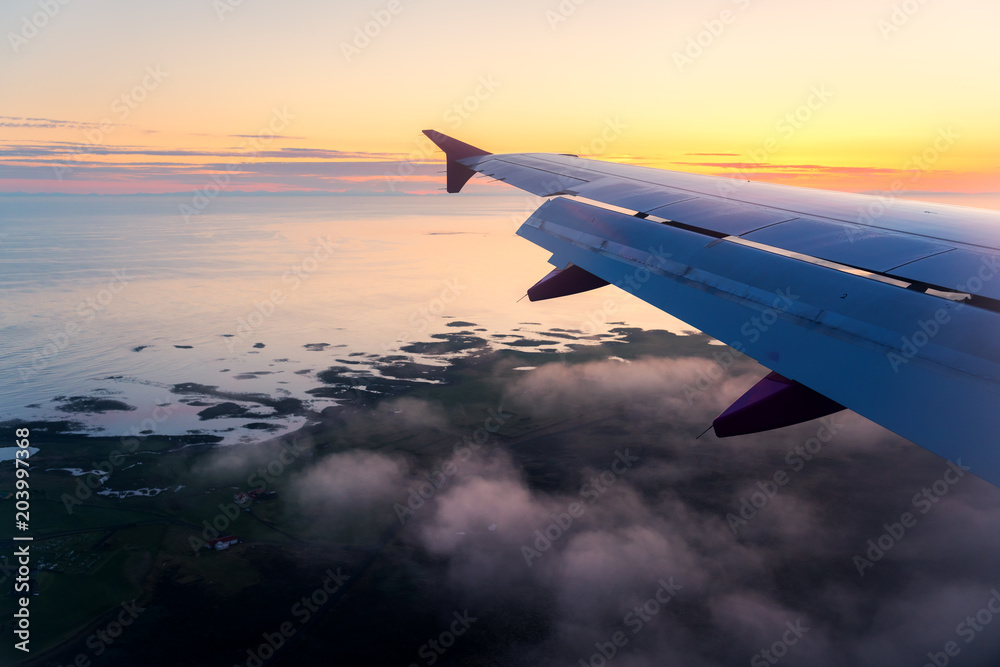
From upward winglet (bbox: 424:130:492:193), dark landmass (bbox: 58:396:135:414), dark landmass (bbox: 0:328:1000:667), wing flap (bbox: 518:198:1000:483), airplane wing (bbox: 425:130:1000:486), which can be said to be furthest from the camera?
dark landmass (bbox: 58:396:135:414)

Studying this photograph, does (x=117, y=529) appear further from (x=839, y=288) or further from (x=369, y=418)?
(x=839, y=288)

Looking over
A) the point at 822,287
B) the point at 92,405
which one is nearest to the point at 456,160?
the point at 822,287

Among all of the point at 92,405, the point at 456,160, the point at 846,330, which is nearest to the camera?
the point at 846,330

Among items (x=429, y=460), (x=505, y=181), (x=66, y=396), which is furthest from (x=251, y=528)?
(x=505, y=181)

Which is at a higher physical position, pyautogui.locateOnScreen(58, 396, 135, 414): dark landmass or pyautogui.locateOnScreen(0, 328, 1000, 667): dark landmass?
pyautogui.locateOnScreen(58, 396, 135, 414): dark landmass

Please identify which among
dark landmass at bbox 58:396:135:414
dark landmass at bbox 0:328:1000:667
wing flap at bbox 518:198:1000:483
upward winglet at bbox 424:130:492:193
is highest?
upward winglet at bbox 424:130:492:193

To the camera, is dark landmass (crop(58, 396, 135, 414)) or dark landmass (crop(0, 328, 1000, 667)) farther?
dark landmass (crop(58, 396, 135, 414))

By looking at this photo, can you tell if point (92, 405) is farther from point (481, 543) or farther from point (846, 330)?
point (846, 330)

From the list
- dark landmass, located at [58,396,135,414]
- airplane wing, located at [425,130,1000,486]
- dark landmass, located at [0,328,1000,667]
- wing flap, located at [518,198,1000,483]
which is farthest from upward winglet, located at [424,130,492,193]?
dark landmass, located at [58,396,135,414]

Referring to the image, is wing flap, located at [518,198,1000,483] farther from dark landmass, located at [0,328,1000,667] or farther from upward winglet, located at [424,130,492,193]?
dark landmass, located at [0,328,1000,667]
